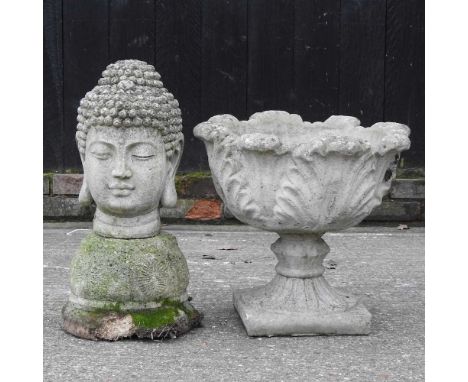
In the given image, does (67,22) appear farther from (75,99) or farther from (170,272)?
(170,272)

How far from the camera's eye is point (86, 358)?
2.39m

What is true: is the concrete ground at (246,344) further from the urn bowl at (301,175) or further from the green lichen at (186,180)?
the green lichen at (186,180)

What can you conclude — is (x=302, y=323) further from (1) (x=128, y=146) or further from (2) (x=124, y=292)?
(1) (x=128, y=146)

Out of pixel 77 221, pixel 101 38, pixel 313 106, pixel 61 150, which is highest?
pixel 101 38

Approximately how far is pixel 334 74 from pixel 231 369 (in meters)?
2.64

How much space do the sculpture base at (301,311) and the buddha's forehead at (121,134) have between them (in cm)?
74

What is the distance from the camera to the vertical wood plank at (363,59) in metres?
4.49

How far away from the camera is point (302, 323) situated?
2.62 meters

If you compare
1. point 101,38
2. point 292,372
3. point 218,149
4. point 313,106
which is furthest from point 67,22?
point 292,372

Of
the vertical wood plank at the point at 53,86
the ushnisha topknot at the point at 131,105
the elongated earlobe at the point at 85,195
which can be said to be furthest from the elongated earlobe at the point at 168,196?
the vertical wood plank at the point at 53,86

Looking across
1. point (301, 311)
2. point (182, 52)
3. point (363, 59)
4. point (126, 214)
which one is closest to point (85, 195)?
point (126, 214)

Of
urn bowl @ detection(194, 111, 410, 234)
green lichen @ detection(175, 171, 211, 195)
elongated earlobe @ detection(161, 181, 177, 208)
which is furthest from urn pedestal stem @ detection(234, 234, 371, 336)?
green lichen @ detection(175, 171, 211, 195)

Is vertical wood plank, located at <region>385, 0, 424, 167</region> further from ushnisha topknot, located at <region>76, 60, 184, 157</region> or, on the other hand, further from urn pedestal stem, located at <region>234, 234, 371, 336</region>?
ushnisha topknot, located at <region>76, 60, 184, 157</region>

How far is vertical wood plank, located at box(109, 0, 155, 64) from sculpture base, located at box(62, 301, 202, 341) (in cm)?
229
